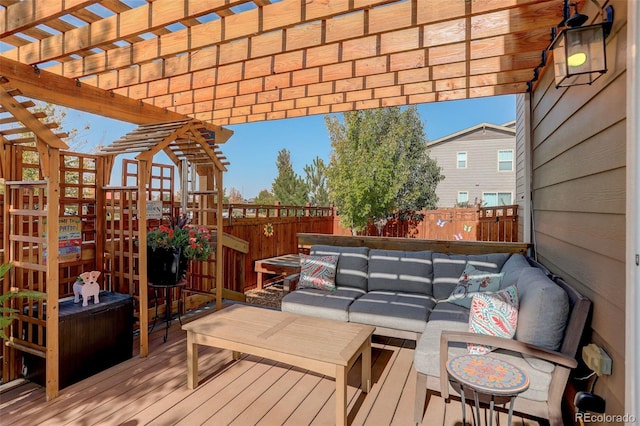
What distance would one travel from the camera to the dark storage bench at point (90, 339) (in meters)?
2.64

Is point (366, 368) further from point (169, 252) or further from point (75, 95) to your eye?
point (75, 95)

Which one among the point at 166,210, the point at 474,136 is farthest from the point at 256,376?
the point at 474,136

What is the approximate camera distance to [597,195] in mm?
1927

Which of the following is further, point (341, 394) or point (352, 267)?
point (352, 267)

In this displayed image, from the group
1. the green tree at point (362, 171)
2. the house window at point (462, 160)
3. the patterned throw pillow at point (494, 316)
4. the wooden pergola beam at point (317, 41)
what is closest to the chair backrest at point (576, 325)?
the patterned throw pillow at point (494, 316)

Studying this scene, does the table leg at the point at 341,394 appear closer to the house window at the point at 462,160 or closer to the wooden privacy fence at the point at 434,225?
the wooden privacy fence at the point at 434,225

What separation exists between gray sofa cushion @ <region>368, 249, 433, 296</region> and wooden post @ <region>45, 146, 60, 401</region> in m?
2.91

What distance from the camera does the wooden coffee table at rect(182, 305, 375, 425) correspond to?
212 centimetres

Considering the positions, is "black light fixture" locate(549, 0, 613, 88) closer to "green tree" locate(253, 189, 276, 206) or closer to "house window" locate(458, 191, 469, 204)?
→ "house window" locate(458, 191, 469, 204)

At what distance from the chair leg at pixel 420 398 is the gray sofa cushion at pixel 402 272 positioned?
5.05ft

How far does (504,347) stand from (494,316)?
15.1 inches

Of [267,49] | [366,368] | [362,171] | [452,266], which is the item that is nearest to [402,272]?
[452,266]

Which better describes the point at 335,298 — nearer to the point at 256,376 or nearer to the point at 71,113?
the point at 256,376

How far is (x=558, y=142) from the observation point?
9.08 ft
